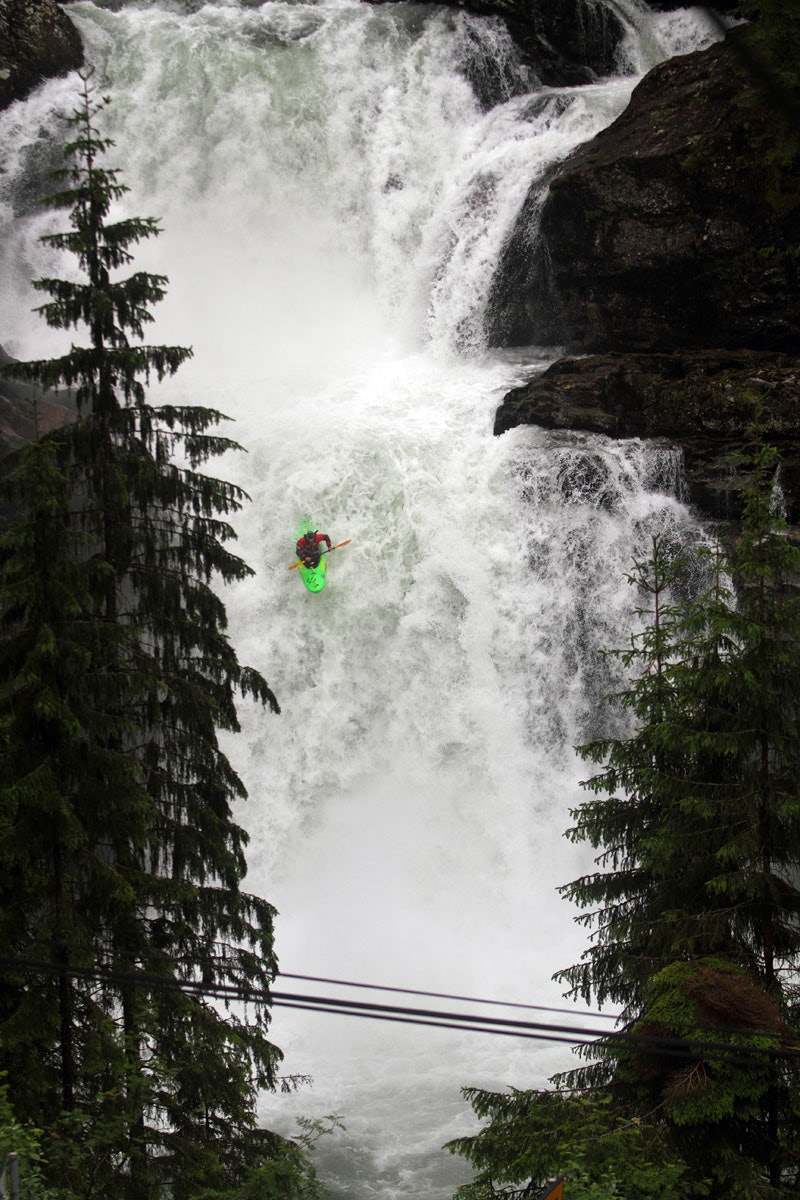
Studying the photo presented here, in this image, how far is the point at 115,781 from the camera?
27.7 ft

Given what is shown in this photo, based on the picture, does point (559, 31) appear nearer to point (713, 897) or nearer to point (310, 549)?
point (310, 549)

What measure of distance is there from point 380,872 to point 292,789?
6.37 ft

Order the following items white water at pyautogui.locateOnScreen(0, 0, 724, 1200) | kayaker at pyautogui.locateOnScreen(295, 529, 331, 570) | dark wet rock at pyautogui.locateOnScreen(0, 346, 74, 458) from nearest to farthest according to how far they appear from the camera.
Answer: white water at pyautogui.locateOnScreen(0, 0, 724, 1200) < dark wet rock at pyautogui.locateOnScreen(0, 346, 74, 458) < kayaker at pyautogui.locateOnScreen(295, 529, 331, 570)

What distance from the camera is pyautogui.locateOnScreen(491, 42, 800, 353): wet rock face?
22266mm

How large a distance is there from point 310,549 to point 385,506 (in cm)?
165

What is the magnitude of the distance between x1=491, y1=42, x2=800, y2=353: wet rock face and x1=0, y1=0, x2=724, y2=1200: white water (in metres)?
2.15

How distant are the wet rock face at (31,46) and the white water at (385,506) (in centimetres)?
68

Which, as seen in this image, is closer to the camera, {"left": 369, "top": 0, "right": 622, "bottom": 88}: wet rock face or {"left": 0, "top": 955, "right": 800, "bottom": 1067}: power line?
{"left": 0, "top": 955, "right": 800, "bottom": 1067}: power line

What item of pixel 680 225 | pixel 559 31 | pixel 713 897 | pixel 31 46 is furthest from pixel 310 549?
pixel 559 31

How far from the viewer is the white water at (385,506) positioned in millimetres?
16531

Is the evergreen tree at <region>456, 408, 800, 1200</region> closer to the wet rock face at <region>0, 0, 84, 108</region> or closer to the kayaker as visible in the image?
the kayaker

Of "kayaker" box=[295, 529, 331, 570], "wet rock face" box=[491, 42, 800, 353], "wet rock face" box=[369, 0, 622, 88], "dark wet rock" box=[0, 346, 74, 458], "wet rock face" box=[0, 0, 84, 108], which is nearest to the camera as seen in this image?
"dark wet rock" box=[0, 346, 74, 458]

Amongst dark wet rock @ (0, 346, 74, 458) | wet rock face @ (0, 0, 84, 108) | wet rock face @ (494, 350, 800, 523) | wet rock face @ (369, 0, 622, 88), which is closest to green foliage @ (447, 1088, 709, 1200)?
wet rock face @ (494, 350, 800, 523)

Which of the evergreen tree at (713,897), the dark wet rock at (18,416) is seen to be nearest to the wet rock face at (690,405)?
the dark wet rock at (18,416)
